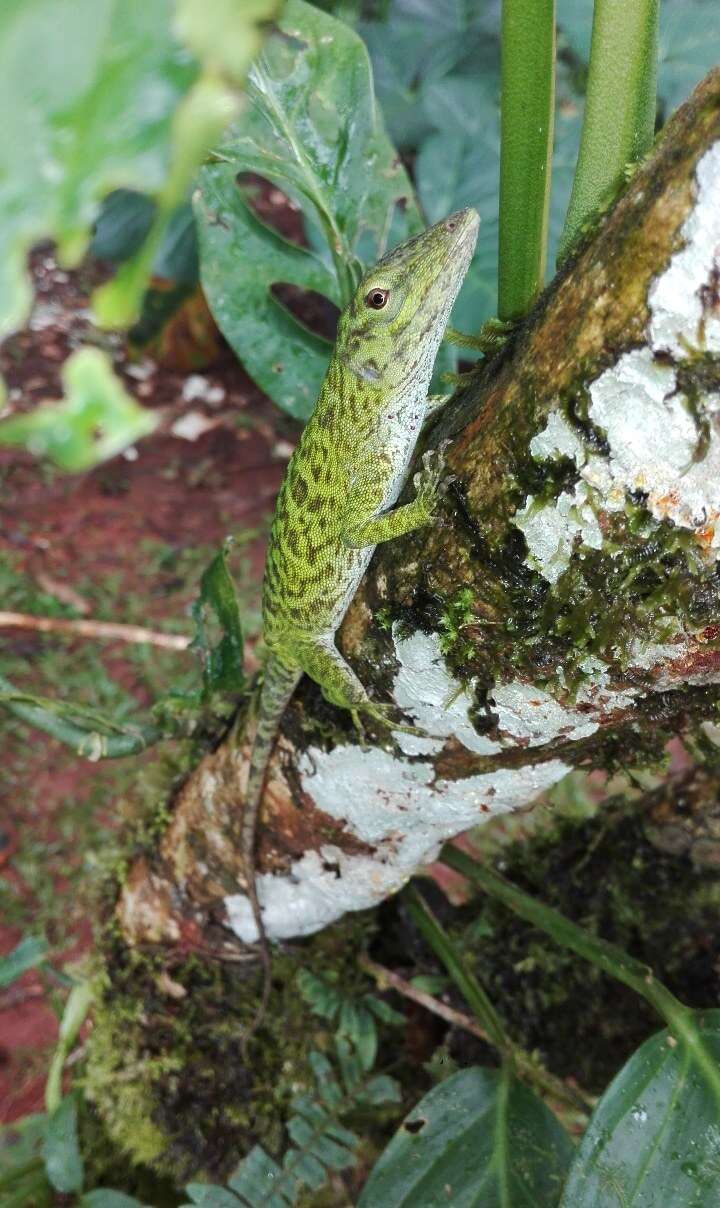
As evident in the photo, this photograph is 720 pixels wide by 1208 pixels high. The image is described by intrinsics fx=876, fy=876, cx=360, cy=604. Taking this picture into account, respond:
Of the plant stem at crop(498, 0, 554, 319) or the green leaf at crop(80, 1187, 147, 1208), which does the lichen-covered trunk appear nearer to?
the plant stem at crop(498, 0, 554, 319)

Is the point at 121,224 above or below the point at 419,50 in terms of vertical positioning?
below

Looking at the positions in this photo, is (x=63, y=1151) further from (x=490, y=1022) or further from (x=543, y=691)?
(x=543, y=691)

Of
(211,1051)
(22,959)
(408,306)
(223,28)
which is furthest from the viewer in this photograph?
(211,1051)

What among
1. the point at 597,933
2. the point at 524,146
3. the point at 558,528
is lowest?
the point at 597,933

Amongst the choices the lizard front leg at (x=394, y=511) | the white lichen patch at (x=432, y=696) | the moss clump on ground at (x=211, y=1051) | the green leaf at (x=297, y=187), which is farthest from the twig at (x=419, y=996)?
the green leaf at (x=297, y=187)

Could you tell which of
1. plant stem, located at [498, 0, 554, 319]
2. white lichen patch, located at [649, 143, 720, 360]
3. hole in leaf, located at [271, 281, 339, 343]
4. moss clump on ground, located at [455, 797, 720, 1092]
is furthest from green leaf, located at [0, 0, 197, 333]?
hole in leaf, located at [271, 281, 339, 343]

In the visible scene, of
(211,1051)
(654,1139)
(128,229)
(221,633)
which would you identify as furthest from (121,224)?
(654,1139)

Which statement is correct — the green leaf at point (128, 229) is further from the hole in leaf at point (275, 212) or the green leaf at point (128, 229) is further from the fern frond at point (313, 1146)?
the fern frond at point (313, 1146)

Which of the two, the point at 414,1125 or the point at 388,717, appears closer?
the point at 388,717
